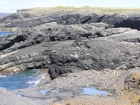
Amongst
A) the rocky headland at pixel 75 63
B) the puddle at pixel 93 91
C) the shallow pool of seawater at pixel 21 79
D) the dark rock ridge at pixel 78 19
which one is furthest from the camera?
the dark rock ridge at pixel 78 19

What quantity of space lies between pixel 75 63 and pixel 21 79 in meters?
7.89

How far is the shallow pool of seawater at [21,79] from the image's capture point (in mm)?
34344

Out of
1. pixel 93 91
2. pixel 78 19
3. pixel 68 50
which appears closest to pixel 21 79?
pixel 68 50

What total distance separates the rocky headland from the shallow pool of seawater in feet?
5.54

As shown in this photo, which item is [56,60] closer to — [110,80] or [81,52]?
[81,52]

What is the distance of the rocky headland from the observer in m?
21.0

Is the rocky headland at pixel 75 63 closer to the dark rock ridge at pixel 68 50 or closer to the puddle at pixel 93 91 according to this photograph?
the dark rock ridge at pixel 68 50

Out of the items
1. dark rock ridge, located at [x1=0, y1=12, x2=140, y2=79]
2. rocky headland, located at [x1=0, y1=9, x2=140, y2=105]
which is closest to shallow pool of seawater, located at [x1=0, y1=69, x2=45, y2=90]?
rocky headland, located at [x1=0, y1=9, x2=140, y2=105]

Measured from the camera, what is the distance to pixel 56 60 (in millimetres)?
36406

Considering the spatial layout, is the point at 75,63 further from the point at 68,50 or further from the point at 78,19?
the point at 78,19

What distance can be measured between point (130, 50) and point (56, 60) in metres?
9.61

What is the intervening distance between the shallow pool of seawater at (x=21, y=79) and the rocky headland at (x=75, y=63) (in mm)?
1688

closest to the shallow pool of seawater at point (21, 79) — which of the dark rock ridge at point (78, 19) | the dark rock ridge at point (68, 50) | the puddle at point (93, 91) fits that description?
the dark rock ridge at point (68, 50)

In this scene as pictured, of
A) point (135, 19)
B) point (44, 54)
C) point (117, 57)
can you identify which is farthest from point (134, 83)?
point (135, 19)
